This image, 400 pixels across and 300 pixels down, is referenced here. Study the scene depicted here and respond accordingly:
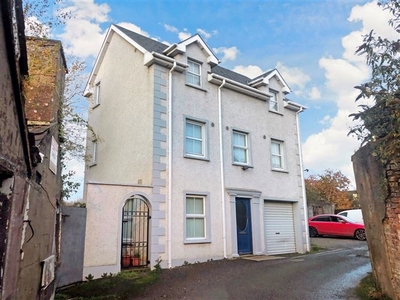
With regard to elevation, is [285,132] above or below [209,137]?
above

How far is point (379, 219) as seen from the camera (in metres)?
6.36

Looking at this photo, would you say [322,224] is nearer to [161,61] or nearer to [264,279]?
[264,279]

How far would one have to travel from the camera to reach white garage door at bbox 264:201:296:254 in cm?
1416

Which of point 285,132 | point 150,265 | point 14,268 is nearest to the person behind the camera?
point 14,268

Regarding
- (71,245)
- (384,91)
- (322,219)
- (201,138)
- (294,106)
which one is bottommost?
(71,245)

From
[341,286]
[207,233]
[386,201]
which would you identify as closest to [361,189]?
[386,201]

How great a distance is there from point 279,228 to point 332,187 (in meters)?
26.0

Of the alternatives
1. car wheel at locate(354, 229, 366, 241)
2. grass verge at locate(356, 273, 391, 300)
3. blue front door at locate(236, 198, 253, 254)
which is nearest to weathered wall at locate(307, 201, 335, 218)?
car wheel at locate(354, 229, 366, 241)

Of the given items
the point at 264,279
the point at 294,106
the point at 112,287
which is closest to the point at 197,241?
the point at 264,279

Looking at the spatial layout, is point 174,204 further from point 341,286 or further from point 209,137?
point 341,286

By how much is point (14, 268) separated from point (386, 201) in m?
6.31

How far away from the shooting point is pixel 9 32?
304cm

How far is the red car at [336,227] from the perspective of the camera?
60.7 feet

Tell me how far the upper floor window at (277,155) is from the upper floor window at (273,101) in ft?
6.13
